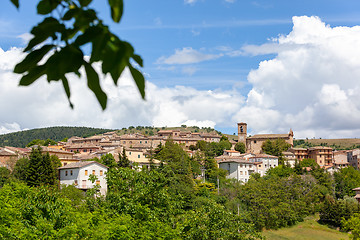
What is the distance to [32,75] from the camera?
1290 millimetres

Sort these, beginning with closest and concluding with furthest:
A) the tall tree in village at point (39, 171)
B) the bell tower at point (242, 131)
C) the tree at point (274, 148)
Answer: the tall tree in village at point (39, 171) → the tree at point (274, 148) → the bell tower at point (242, 131)

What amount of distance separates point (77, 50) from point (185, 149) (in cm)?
8775

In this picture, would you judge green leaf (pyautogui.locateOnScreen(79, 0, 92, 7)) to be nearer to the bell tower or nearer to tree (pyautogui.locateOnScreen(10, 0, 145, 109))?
tree (pyautogui.locateOnScreen(10, 0, 145, 109))

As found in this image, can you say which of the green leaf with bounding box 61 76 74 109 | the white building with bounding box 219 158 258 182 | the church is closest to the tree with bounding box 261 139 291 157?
the church

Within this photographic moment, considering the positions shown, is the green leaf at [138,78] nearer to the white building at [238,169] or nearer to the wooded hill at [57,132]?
the white building at [238,169]

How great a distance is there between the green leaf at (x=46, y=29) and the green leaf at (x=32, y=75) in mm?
93

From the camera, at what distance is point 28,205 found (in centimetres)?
1742

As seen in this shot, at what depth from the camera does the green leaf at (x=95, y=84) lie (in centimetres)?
119

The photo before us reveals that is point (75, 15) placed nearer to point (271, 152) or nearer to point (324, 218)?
point (324, 218)

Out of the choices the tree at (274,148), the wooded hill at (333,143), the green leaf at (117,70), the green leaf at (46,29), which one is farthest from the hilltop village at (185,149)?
the wooded hill at (333,143)

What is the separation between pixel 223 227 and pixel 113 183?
6417 mm

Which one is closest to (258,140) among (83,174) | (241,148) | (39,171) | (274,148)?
(241,148)

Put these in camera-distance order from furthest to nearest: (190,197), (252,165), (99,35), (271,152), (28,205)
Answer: (271,152), (252,165), (190,197), (28,205), (99,35)

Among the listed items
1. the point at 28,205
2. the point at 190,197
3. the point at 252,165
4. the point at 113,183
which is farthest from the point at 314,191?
the point at 28,205
